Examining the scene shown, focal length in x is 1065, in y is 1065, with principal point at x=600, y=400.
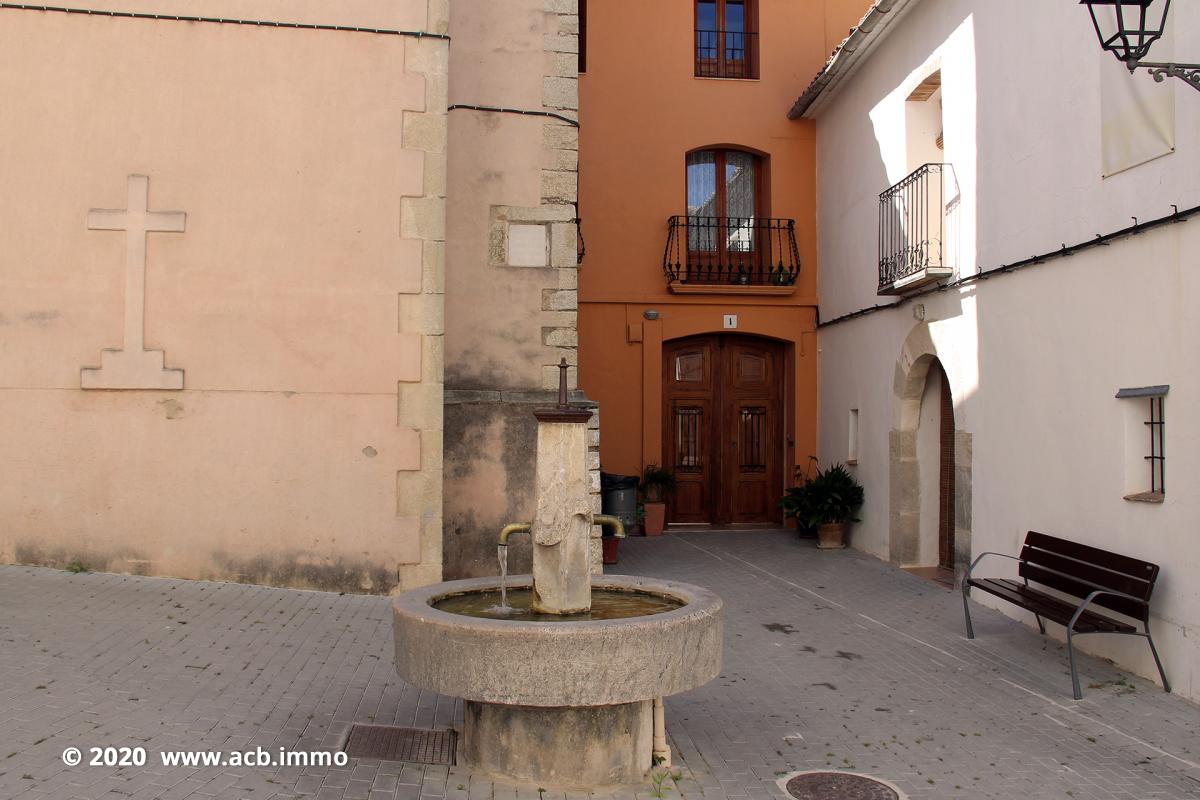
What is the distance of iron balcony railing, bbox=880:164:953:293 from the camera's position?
10484 millimetres

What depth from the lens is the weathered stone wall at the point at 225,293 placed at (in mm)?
8328

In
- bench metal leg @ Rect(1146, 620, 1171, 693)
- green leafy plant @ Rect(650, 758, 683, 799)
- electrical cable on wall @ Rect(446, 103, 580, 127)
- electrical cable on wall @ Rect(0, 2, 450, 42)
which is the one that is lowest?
green leafy plant @ Rect(650, 758, 683, 799)

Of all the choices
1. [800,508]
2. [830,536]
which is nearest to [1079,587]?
[830,536]

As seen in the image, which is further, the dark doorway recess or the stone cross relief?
the dark doorway recess

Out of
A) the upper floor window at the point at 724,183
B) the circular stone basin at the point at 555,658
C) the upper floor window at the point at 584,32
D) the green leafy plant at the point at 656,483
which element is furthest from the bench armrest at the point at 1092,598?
the upper floor window at the point at 584,32

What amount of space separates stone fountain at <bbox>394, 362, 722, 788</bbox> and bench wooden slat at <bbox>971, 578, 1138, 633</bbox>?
9.52 ft

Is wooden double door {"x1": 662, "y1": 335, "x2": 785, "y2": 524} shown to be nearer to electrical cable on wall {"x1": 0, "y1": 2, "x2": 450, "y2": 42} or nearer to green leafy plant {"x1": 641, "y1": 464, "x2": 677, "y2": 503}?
green leafy plant {"x1": 641, "y1": 464, "x2": 677, "y2": 503}

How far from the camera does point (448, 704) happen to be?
19.6 ft

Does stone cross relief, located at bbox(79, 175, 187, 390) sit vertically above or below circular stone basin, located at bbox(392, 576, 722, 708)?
above

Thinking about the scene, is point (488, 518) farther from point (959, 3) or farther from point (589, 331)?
point (959, 3)

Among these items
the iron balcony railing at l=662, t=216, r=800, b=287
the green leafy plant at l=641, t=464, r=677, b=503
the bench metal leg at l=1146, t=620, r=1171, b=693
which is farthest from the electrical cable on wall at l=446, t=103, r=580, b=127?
the bench metal leg at l=1146, t=620, r=1171, b=693

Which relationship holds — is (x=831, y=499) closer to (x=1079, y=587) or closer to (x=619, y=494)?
(x=619, y=494)

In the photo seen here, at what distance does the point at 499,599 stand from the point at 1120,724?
3.54 metres

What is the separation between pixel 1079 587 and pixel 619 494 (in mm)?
6716
